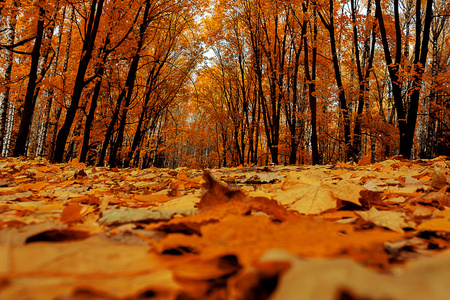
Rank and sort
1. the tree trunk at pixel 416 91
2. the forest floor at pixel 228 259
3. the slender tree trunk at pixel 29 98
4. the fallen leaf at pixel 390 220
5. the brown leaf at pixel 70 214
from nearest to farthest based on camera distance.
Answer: the forest floor at pixel 228 259 < the fallen leaf at pixel 390 220 < the brown leaf at pixel 70 214 < the tree trunk at pixel 416 91 < the slender tree trunk at pixel 29 98

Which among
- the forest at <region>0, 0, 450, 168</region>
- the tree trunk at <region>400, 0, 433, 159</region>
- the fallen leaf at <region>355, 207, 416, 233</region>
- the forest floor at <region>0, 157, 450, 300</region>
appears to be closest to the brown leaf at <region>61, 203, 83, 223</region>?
the forest floor at <region>0, 157, 450, 300</region>

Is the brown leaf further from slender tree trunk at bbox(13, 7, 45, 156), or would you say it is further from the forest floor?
slender tree trunk at bbox(13, 7, 45, 156)

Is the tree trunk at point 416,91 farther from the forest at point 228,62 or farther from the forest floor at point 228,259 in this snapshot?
the forest floor at point 228,259

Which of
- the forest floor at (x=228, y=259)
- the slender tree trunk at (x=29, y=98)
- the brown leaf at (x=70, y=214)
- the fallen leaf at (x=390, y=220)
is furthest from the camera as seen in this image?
the slender tree trunk at (x=29, y=98)

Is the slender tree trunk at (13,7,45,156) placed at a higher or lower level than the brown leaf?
higher

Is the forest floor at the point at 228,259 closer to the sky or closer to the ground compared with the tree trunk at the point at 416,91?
closer to the ground

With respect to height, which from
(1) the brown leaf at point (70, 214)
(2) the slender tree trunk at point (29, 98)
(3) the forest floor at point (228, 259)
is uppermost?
(2) the slender tree trunk at point (29, 98)

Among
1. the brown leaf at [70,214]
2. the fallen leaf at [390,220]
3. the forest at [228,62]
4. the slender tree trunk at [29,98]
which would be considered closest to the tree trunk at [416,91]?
the forest at [228,62]

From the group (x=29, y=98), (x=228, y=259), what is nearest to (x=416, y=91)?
(x=228, y=259)

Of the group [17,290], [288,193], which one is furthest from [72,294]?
[288,193]

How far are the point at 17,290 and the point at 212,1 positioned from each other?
13328 mm

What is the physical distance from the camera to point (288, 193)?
1097 mm

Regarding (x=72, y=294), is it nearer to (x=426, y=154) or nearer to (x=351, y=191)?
(x=351, y=191)

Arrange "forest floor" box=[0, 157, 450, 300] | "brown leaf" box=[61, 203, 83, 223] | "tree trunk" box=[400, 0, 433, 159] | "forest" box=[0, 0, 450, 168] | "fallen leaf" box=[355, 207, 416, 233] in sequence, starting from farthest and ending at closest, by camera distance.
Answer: "forest" box=[0, 0, 450, 168] < "tree trunk" box=[400, 0, 433, 159] < "brown leaf" box=[61, 203, 83, 223] < "fallen leaf" box=[355, 207, 416, 233] < "forest floor" box=[0, 157, 450, 300]
